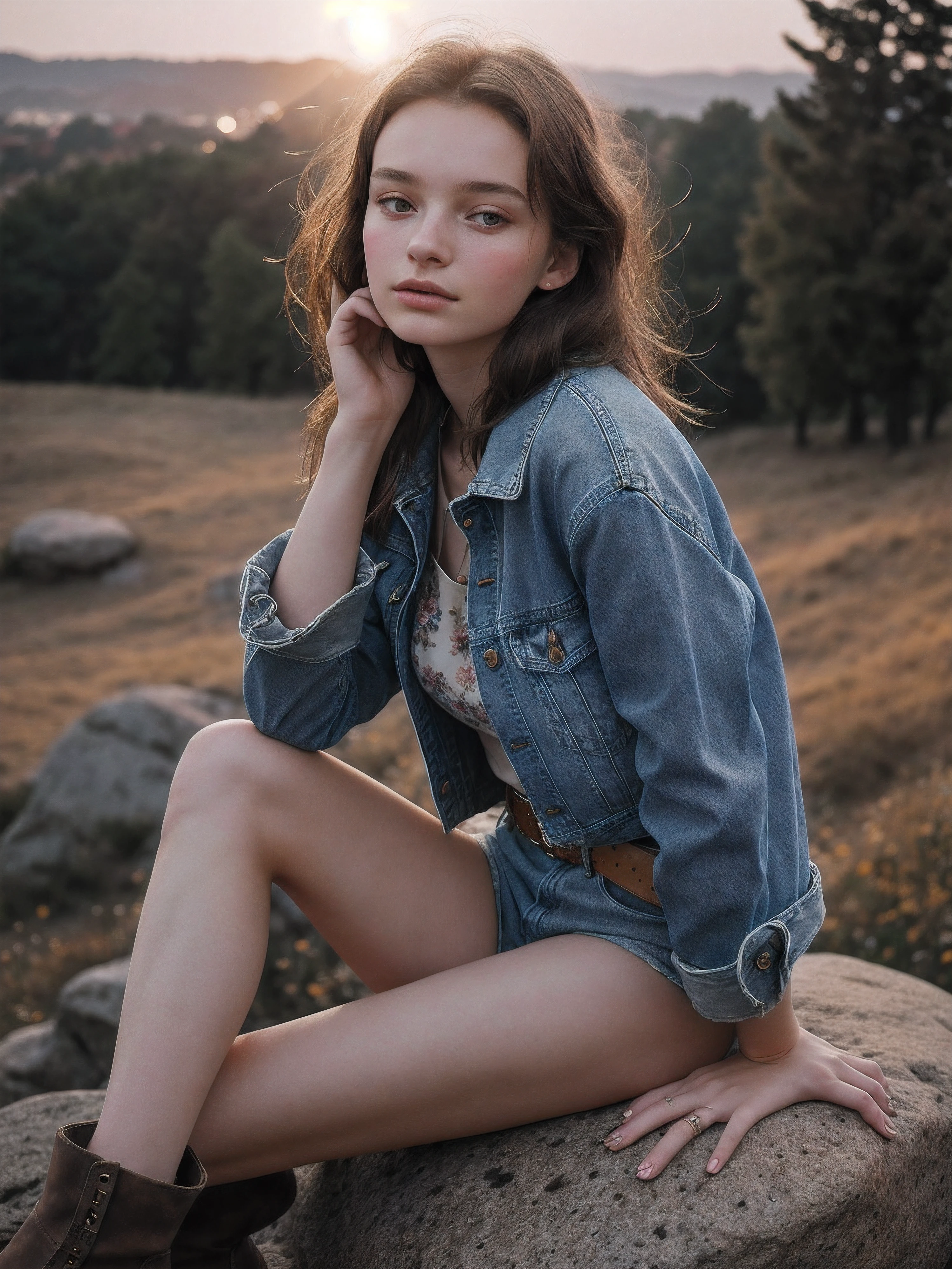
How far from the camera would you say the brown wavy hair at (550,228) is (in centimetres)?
183

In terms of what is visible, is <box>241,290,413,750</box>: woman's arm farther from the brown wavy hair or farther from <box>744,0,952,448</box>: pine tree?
<box>744,0,952,448</box>: pine tree

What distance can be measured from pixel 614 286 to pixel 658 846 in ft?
3.17

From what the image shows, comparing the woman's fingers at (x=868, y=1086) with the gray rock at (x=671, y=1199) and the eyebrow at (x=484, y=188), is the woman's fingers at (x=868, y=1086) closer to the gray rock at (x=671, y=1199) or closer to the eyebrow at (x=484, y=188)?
the gray rock at (x=671, y=1199)

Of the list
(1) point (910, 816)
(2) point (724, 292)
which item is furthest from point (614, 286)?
(2) point (724, 292)

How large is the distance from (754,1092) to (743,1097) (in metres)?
0.02

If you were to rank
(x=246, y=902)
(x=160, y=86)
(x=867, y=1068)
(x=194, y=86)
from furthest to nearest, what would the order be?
(x=194, y=86) → (x=160, y=86) → (x=867, y=1068) → (x=246, y=902)

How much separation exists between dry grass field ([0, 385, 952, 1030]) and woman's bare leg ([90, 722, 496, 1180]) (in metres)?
0.82

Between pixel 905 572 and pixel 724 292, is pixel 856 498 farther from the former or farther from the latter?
pixel 724 292

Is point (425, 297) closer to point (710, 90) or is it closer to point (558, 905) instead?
point (558, 905)

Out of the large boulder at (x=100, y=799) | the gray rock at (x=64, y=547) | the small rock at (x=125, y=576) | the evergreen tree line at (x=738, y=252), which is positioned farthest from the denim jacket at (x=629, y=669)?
the gray rock at (x=64, y=547)

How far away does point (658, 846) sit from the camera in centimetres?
185

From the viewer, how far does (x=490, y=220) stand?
1.84m

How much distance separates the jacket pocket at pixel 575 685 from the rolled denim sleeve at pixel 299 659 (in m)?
0.39

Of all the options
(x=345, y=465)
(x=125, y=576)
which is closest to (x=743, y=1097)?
(x=345, y=465)
